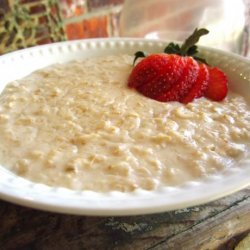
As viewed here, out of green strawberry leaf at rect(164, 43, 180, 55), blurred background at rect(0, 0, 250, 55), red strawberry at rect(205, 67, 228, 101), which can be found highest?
green strawberry leaf at rect(164, 43, 180, 55)

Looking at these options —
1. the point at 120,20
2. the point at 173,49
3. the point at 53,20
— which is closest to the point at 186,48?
the point at 173,49

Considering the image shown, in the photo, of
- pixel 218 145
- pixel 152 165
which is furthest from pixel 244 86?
pixel 152 165

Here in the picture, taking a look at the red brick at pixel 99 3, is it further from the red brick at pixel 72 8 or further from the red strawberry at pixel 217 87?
the red strawberry at pixel 217 87

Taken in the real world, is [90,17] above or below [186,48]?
below

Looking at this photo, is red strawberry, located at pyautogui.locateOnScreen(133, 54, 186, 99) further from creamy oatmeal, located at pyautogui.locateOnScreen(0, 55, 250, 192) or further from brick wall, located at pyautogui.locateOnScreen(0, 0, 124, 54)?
brick wall, located at pyautogui.locateOnScreen(0, 0, 124, 54)

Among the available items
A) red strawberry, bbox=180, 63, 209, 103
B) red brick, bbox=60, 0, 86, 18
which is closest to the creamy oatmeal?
red strawberry, bbox=180, 63, 209, 103

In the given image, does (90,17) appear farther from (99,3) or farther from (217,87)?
(217,87)

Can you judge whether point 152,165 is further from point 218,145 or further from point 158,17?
point 158,17
